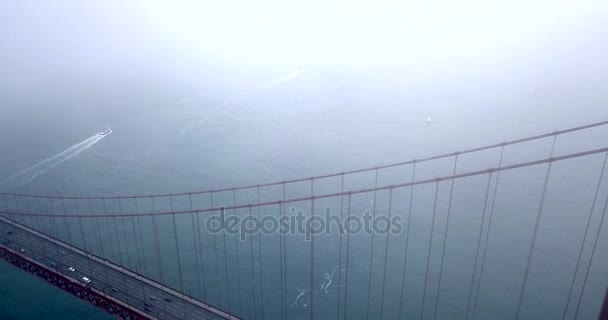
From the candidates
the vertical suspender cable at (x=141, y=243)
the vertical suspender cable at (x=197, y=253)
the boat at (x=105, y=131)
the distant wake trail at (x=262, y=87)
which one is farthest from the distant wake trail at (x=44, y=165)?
the distant wake trail at (x=262, y=87)

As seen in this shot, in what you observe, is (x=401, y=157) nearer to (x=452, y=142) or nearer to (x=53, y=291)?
(x=452, y=142)

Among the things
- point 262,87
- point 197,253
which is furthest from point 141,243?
point 262,87

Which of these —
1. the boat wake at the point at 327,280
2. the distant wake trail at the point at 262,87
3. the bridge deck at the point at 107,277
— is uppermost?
the distant wake trail at the point at 262,87

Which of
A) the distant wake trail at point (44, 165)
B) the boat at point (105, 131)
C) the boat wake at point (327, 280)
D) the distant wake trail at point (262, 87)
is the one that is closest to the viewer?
the boat wake at point (327, 280)

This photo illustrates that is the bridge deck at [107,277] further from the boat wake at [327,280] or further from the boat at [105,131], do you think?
the boat at [105,131]

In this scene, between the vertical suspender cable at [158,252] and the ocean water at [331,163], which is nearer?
the ocean water at [331,163]

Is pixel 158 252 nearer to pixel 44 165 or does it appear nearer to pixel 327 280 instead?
pixel 327 280

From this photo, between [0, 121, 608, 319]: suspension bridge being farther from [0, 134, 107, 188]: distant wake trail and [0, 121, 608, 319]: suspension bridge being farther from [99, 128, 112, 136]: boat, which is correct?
[99, 128, 112, 136]: boat

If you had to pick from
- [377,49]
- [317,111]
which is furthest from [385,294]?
[377,49]
